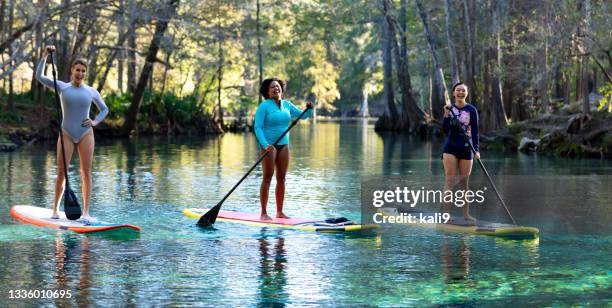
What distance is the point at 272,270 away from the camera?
9.68m

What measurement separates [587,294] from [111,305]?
12.6 ft

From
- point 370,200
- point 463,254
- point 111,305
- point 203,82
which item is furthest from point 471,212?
point 203,82

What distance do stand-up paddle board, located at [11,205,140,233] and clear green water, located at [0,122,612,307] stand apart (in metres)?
0.13

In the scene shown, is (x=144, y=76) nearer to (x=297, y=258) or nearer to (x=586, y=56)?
(x=586, y=56)

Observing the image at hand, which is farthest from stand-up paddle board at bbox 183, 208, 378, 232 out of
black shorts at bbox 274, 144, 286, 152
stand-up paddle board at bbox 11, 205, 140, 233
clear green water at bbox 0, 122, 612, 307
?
stand-up paddle board at bbox 11, 205, 140, 233

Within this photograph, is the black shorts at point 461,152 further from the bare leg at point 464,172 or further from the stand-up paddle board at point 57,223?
the stand-up paddle board at point 57,223

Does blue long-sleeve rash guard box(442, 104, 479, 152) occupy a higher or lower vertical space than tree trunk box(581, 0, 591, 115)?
lower

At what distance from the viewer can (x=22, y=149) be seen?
1244 inches

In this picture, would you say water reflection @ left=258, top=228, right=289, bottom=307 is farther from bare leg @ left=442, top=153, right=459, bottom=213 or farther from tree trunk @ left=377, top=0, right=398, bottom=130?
tree trunk @ left=377, top=0, right=398, bottom=130

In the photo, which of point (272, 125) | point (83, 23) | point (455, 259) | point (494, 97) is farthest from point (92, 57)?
point (455, 259)

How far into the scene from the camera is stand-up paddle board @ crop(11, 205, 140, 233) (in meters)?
11.9

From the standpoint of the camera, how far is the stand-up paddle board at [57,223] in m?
11.9

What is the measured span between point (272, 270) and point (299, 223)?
2840mm

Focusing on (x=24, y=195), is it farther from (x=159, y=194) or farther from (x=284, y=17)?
(x=284, y=17)
